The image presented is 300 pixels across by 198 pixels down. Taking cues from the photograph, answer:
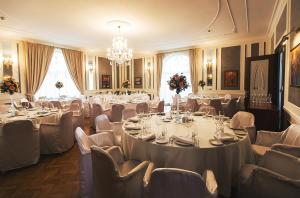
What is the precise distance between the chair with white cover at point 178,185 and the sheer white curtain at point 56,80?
837cm

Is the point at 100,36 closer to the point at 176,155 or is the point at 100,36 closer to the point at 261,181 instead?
the point at 176,155

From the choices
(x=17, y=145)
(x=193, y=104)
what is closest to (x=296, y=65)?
(x=193, y=104)

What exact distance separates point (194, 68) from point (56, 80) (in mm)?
7266

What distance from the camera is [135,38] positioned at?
806 cm

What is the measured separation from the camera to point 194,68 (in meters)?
9.60

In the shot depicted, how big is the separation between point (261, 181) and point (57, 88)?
9306 mm

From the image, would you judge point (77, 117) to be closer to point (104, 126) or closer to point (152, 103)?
point (104, 126)

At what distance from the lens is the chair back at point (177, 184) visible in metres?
1.41

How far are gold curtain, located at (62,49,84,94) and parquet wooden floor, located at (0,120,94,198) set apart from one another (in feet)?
20.8

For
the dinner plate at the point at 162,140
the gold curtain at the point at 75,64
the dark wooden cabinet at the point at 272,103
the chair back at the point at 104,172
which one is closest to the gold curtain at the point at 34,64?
the gold curtain at the point at 75,64

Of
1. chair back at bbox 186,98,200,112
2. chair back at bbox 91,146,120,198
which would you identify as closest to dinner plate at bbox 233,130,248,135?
chair back at bbox 91,146,120,198

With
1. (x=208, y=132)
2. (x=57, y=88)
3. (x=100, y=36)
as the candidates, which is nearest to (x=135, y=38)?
(x=100, y=36)

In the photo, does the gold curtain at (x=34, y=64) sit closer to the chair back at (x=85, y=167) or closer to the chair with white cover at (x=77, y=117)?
the chair with white cover at (x=77, y=117)

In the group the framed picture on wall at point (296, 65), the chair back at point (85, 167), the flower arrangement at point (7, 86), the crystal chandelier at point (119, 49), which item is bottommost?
the chair back at point (85, 167)
